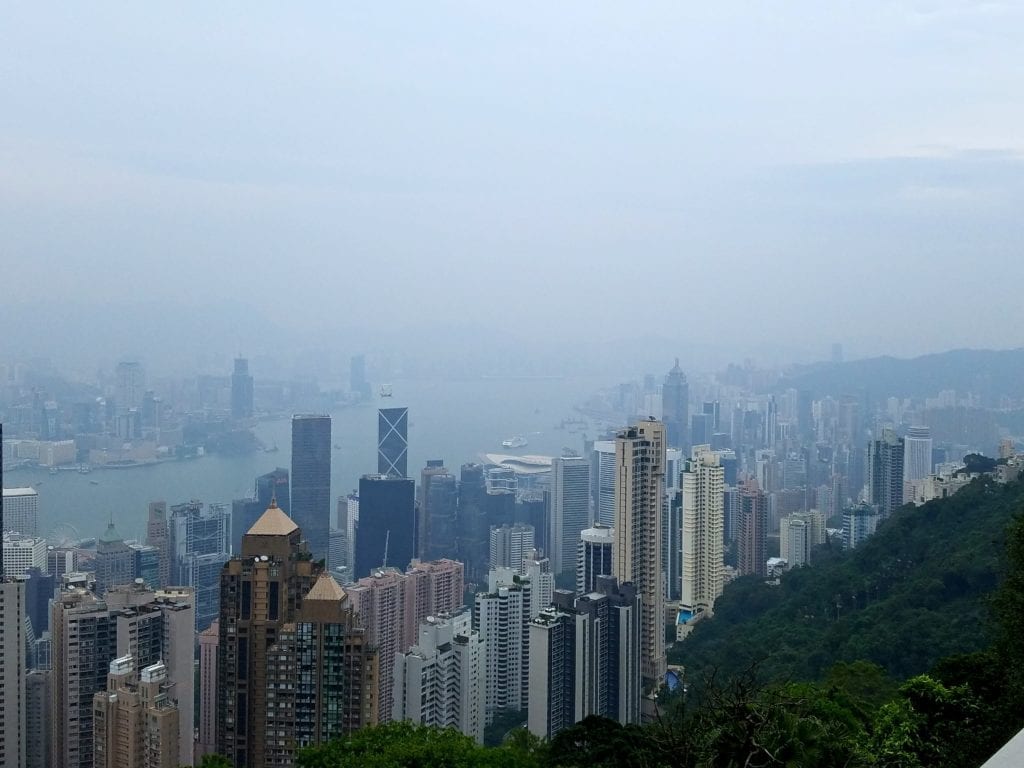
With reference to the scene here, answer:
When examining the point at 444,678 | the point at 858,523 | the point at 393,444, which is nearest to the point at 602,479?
the point at 393,444

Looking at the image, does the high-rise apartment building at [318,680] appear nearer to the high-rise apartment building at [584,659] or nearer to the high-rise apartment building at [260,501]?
the high-rise apartment building at [584,659]

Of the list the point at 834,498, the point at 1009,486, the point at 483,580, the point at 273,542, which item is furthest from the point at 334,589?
the point at 834,498

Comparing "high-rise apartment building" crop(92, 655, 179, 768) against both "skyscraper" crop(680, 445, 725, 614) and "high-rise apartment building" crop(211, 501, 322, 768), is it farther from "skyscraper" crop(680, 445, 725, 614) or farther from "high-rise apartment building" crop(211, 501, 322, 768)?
"skyscraper" crop(680, 445, 725, 614)

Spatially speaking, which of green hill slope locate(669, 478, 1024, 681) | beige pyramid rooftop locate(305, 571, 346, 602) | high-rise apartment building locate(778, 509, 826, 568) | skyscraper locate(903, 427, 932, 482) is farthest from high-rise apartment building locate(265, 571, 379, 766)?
skyscraper locate(903, 427, 932, 482)

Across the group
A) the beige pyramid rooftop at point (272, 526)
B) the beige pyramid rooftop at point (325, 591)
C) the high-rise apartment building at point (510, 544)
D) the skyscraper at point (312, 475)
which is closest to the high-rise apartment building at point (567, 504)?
the high-rise apartment building at point (510, 544)

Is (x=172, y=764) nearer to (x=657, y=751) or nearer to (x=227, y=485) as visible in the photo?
(x=657, y=751)
